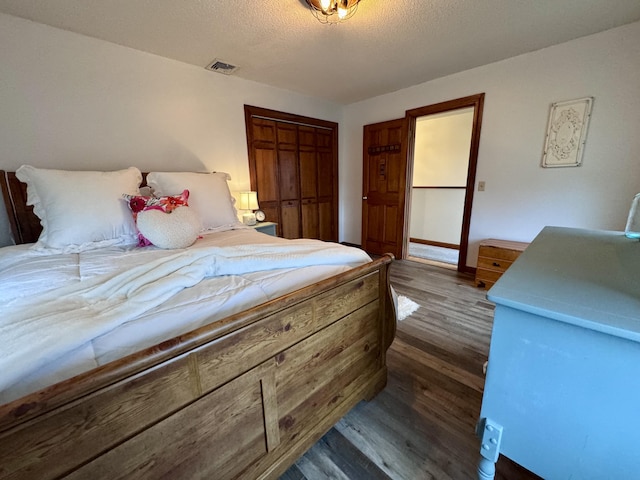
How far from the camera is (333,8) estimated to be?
171cm

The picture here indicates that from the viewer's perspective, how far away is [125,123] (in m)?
2.28

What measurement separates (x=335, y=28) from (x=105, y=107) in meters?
2.00

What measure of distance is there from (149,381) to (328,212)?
12.6 feet

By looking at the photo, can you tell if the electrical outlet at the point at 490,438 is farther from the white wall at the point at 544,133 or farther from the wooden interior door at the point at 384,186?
the wooden interior door at the point at 384,186

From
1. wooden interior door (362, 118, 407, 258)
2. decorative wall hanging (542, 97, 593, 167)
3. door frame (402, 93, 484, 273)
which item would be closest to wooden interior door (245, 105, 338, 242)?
wooden interior door (362, 118, 407, 258)

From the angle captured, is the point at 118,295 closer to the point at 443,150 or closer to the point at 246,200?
the point at 246,200

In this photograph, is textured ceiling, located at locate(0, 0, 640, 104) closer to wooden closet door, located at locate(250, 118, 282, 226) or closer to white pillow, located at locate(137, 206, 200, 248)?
wooden closet door, located at locate(250, 118, 282, 226)

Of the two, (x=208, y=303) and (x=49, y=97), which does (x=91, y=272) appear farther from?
(x=49, y=97)

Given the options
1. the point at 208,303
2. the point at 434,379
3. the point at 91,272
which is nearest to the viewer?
the point at 208,303

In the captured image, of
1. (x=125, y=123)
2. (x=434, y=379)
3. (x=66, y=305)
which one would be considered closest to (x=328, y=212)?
(x=125, y=123)

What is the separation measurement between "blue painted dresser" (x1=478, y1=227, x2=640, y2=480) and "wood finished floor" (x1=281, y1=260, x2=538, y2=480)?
0.40 m

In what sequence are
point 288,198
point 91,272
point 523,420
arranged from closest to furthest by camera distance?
1. point 523,420
2. point 91,272
3. point 288,198

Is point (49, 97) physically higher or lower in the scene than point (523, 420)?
higher

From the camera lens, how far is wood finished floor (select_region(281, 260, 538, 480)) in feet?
3.59
